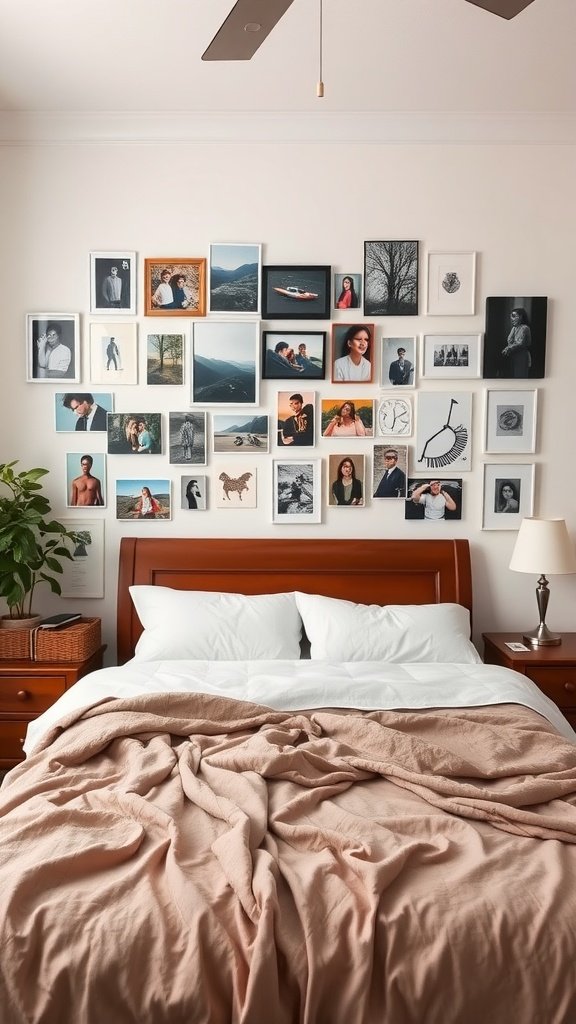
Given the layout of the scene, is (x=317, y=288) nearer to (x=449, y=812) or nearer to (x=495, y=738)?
(x=495, y=738)

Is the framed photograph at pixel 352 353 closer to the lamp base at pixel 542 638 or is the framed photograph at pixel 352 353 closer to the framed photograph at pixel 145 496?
the framed photograph at pixel 145 496

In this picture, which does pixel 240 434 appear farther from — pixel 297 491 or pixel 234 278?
pixel 234 278

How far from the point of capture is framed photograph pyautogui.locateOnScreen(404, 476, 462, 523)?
12.0 ft

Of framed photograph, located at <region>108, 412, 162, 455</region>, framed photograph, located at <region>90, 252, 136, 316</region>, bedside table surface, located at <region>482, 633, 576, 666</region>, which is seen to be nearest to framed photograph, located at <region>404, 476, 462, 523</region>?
bedside table surface, located at <region>482, 633, 576, 666</region>

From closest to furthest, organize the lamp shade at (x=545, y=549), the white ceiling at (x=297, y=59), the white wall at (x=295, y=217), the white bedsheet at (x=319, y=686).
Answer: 1. the white bedsheet at (x=319, y=686)
2. the white ceiling at (x=297, y=59)
3. the lamp shade at (x=545, y=549)
4. the white wall at (x=295, y=217)

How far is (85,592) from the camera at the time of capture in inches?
145

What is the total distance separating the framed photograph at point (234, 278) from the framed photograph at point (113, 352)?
407 millimetres

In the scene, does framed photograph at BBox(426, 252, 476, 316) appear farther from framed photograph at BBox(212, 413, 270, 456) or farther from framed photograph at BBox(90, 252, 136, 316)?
framed photograph at BBox(90, 252, 136, 316)

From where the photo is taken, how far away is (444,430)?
12.0 feet

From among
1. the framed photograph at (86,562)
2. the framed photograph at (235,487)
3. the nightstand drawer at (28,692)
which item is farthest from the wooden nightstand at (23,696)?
the framed photograph at (235,487)

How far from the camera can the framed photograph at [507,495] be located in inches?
144

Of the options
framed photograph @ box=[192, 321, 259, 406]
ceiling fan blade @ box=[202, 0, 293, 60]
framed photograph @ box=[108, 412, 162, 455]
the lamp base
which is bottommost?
the lamp base

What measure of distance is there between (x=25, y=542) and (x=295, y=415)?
1.31 meters

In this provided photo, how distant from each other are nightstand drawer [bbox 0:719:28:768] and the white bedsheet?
534mm
